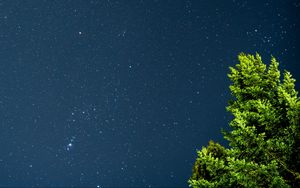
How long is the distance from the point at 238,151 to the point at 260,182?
1.81 ft

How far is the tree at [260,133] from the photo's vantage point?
425 cm

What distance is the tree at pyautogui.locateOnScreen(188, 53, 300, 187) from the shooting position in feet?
14.0

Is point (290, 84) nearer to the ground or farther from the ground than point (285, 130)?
farther from the ground

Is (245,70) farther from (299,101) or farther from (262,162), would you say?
(262,162)

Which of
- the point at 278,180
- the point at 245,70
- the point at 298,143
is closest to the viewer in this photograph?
the point at 278,180

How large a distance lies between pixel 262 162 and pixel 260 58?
1.56 meters

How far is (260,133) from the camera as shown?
4.52 meters

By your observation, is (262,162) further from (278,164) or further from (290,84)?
(290,84)

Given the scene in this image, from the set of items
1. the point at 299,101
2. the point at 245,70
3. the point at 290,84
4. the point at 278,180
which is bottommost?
the point at 278,180

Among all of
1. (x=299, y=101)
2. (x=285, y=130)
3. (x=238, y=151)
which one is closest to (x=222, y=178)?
(x=238, y=151)

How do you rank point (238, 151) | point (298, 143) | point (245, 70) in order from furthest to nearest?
point (245, 70) → point (238, 151) → point (298, 143)

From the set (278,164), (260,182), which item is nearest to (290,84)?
(278,164)

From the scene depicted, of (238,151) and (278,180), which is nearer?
(278,180)

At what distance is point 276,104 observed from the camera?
4781 mm
